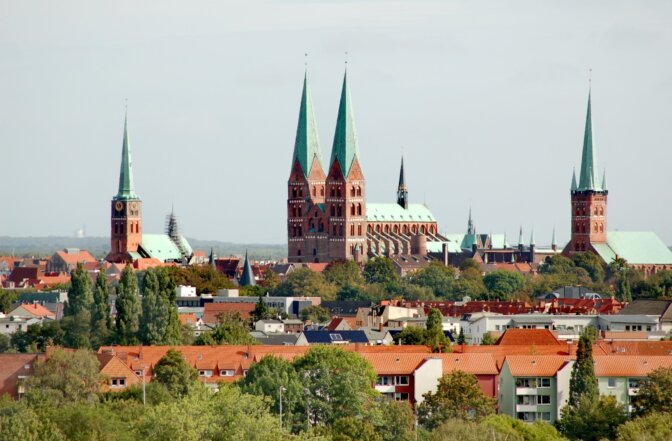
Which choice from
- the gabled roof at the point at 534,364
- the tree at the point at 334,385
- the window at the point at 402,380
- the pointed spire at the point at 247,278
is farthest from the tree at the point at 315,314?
the tree at the point at 334,385

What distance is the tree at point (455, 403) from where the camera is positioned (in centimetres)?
6931

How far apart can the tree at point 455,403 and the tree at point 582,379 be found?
3.53 meters

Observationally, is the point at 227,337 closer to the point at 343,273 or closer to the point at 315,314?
the point at 315,314

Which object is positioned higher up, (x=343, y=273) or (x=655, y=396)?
(x=343, y=273)

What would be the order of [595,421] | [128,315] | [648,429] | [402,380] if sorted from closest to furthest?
[648,429] → [595,421] → [402,380] → [128,315]

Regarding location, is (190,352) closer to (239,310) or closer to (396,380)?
(396,380)

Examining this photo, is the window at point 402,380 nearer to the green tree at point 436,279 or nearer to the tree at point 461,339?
the tree at point 461,339

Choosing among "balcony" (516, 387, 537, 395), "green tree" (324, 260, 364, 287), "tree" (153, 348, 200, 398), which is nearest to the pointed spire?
"green tree" (324, 260, 364, 287)

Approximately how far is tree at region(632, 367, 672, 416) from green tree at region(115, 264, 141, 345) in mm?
33131

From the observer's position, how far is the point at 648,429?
6141 cm

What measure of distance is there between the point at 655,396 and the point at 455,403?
624 cm

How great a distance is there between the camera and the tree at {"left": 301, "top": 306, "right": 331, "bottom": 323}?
133 meters

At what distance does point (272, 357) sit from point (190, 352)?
1325 cm

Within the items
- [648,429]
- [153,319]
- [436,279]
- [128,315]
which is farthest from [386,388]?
[436,279]
